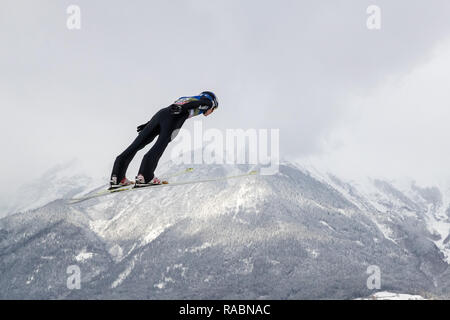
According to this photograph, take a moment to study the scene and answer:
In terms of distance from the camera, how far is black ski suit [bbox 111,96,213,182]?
53.5ft

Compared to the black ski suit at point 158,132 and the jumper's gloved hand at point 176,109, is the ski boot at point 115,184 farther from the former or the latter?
the jumper's gloved hand at point 176,109

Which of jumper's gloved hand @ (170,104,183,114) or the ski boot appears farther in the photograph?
the ski boot

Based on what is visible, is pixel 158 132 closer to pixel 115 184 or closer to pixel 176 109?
pixel 176 109

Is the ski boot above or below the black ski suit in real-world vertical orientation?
below

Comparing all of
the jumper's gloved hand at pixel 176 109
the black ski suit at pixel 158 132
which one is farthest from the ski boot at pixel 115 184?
the jumper's gloved hand at pixel 176 109

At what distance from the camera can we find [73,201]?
61.0ft

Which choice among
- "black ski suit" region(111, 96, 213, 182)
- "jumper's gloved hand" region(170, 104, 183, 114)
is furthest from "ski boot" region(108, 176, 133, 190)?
"jumper's gloved hand" region(170, 104, 183, 114)

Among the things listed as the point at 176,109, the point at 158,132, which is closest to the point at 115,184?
the point at 158,132

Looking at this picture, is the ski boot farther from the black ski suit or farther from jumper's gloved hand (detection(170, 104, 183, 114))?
jumper's gloved hand (detection(170, 104, 183, 114))

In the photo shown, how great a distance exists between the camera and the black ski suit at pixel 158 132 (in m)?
16.3

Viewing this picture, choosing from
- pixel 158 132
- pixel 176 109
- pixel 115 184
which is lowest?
pixel 115 184

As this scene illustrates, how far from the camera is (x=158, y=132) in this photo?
16.9 meters
